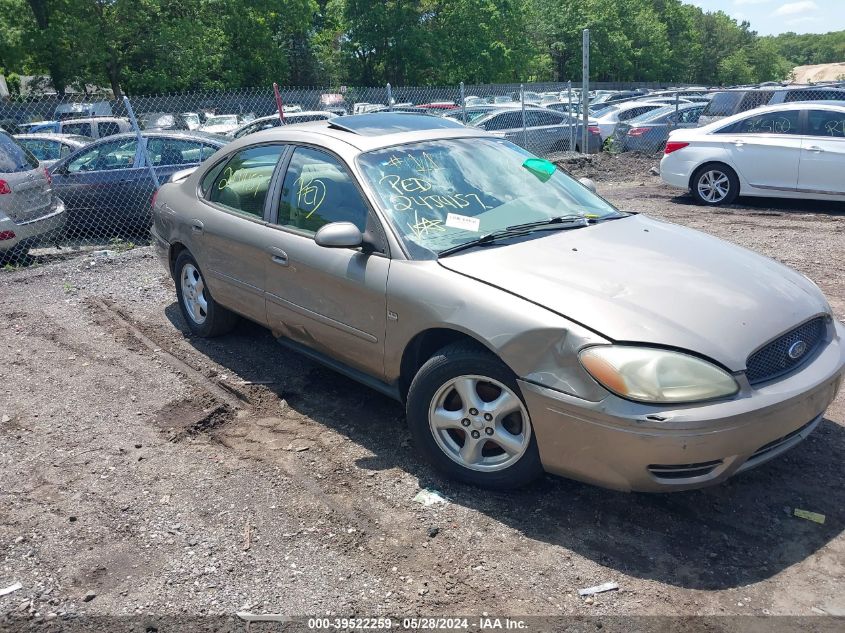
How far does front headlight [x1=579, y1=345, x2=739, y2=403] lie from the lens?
2.82m

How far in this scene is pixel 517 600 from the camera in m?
2.77

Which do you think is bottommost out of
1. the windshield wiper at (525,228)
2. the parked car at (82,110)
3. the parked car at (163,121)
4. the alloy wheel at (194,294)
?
the alloy wheel at (194,294)

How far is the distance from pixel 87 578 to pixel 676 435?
8.31 ft

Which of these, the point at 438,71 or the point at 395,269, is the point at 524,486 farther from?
the point at 438,71

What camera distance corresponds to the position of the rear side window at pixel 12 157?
8539mm

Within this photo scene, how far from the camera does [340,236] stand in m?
3.70

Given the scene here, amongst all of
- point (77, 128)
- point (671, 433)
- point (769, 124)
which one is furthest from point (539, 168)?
point (77, 128)

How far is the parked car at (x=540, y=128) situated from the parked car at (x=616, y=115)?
31 cm

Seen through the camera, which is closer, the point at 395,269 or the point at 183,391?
the point at 395,269

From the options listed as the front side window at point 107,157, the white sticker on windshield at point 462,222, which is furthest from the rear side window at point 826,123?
the front side window at point 107,157

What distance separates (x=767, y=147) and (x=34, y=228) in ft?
32.9

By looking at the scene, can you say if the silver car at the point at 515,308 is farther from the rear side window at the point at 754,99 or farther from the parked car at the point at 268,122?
the rear side window at the point at 754,99

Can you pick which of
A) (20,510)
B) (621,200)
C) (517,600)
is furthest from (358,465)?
(621,200)

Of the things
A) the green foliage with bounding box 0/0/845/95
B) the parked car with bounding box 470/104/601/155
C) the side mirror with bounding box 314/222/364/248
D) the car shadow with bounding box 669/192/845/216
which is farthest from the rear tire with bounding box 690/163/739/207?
the green foliage with bounding box 0/0/845/95
